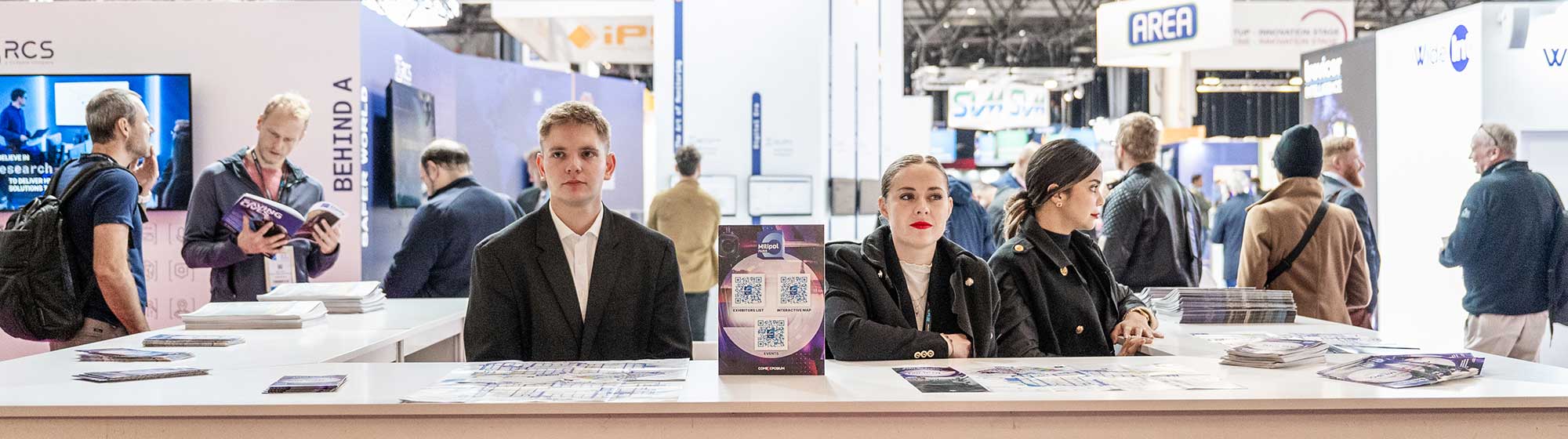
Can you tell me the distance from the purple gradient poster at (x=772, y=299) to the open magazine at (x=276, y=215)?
2.70 m

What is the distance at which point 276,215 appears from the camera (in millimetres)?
4289

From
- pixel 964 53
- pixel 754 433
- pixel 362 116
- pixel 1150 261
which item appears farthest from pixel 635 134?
pixel 964 53

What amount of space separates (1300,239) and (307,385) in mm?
3172

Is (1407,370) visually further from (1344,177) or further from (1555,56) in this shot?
(1555,56)

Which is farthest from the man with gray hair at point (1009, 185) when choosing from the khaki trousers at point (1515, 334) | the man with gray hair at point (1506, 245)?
the khaki trousers at point (1515, 334)

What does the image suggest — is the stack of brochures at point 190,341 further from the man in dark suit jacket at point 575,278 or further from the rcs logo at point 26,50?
the rcs logo at point 26,50

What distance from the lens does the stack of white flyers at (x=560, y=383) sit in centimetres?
197

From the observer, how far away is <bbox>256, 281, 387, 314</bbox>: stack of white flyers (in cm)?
362

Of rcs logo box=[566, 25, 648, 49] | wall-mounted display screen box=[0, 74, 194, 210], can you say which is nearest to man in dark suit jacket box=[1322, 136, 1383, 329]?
wall-mounted display screen box=[0, 74, 194, 210]

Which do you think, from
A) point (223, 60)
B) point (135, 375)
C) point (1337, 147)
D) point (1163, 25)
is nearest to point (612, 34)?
point (1163, 25)

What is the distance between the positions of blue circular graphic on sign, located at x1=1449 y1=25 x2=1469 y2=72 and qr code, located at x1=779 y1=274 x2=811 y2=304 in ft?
19.1

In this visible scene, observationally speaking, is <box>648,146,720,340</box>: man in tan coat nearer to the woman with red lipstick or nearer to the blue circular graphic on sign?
the woman with red lipstick

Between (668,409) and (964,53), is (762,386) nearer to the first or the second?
(668,409)

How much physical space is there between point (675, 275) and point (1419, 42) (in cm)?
623
